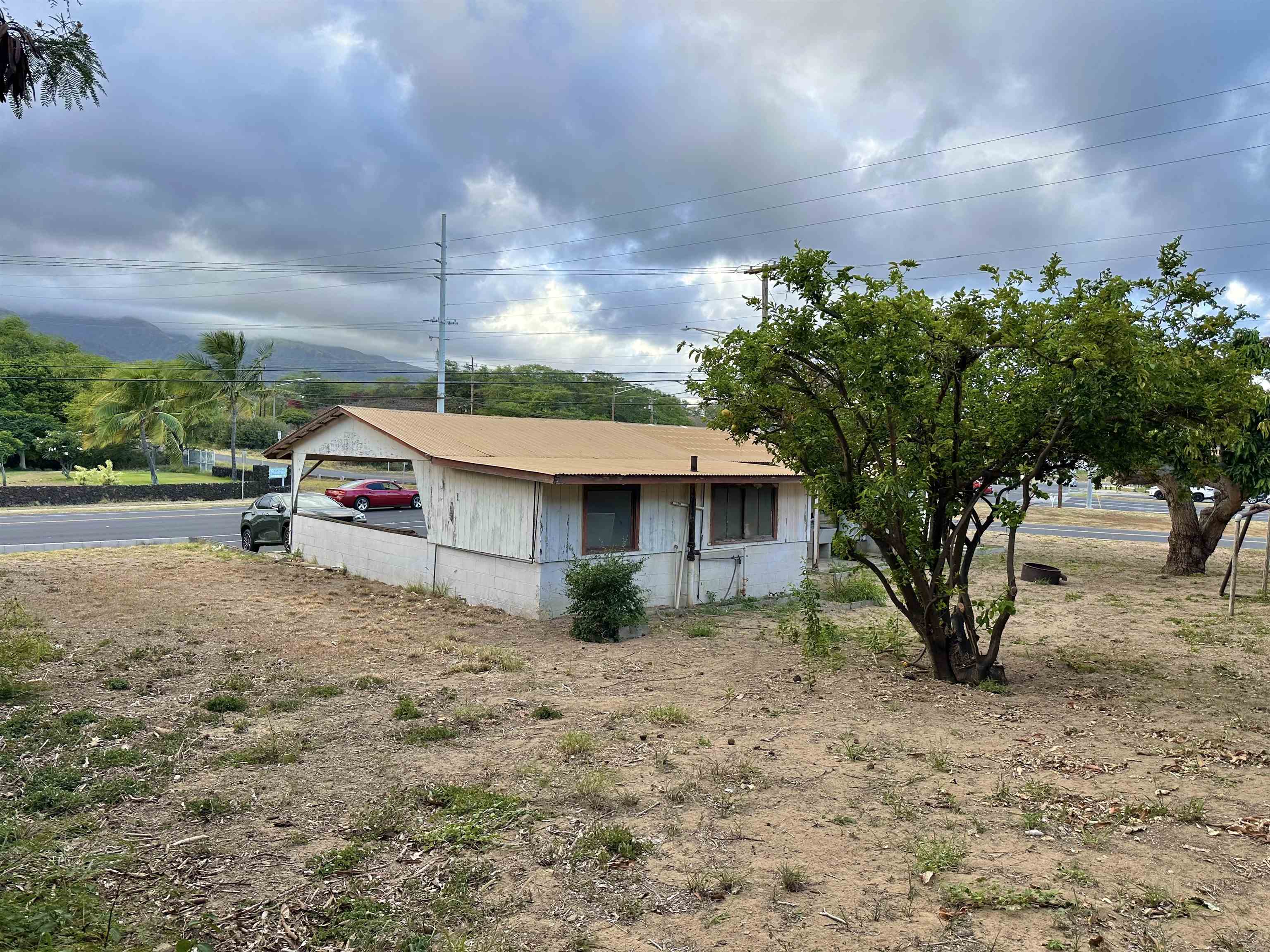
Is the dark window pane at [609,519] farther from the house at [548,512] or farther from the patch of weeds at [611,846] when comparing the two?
the patch of weeds at [611,846]

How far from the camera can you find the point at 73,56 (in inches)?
236

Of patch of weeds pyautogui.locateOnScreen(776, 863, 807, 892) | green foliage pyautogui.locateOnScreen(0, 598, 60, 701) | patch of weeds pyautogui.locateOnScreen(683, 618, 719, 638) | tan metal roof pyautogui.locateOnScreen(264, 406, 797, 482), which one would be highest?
tan metal roof pyautogui.locateOnScreen(264, 406, 797, 482)

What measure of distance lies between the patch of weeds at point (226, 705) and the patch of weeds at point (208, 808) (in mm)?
2301

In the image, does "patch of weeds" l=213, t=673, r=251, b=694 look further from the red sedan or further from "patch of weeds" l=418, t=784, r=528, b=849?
the red sedan

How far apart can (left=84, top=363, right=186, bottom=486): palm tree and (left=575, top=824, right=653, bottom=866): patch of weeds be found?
154 ft

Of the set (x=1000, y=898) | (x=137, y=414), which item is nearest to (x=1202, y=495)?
(x=1000, y=898)

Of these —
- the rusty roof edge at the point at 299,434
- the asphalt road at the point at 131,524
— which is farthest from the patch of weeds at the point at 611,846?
the asphalt road at the point at 131,524

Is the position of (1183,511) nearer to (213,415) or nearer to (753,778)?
(753,778)

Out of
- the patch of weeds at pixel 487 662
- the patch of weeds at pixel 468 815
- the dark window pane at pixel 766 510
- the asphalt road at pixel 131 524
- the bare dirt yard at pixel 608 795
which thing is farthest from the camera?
the asphalt road at pixel 131 524

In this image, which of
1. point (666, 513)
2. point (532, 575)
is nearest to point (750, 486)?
point (666, 513)

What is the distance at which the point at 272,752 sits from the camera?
6.66m

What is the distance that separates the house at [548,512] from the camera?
1338cm

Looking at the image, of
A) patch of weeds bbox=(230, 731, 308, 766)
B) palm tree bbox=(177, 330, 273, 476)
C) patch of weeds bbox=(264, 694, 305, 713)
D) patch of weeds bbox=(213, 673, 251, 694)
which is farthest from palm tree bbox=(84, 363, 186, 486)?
patch of weeds bbox=(230, 731, 308, 766)

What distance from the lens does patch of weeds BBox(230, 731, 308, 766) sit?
6.54 metres
